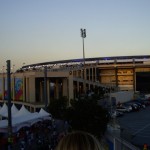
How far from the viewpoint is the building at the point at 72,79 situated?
151ft

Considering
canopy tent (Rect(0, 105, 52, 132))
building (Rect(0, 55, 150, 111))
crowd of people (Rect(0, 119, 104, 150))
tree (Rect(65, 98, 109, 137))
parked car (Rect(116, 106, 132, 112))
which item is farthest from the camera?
building (Rect(0, 55, 150, 111))

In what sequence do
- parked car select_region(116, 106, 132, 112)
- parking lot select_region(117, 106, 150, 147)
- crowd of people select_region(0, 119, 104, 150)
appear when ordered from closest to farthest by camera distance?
1. crowd of people select_region(0, 119, 104, 150)
2. parking lot select_region(117, 106, 150, 147)
3. parked car select_region(116, 106, 132, 112)

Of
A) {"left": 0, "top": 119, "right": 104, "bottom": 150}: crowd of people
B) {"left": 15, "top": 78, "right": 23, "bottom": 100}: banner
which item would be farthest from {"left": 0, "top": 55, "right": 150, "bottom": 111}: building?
{"left": 0, "top": 119, "right": 104, "bottom": 150}: crowd of people

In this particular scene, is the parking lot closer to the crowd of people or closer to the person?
the crowd of people

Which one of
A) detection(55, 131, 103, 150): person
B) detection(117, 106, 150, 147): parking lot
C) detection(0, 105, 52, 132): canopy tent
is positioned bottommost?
detection(117, 106, 150, 147): parking lot

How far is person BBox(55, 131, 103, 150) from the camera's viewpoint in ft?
6.46

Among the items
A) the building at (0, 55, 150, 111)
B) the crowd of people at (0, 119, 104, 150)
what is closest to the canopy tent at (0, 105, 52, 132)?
the crowd of people at (0, 119, 104, 150)

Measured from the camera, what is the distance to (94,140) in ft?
6.59

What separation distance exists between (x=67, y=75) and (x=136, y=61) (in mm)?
41212

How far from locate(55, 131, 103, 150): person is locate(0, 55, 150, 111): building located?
22.0 m

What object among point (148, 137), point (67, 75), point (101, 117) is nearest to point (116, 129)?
point (101, 117)

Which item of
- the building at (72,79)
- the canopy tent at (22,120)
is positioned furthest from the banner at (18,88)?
the canopy tent at (22,120)

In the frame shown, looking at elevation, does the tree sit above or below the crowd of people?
above

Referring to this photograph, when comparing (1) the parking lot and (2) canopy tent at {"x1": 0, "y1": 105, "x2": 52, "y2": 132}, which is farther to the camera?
(1) the parking lot
